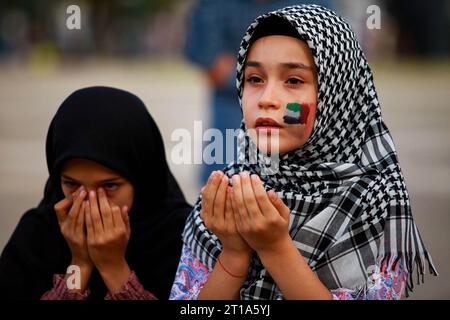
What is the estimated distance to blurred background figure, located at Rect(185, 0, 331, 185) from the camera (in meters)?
4.64

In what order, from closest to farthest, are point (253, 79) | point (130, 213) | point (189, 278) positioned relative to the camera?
point (253, 79)
point (189, 278)
point (130, 213)

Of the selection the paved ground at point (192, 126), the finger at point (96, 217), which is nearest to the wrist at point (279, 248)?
the finger at point (96, 217)

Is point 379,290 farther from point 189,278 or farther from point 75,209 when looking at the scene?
point 75,209

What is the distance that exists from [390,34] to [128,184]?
23949 millimetres

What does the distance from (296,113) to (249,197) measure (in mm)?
310

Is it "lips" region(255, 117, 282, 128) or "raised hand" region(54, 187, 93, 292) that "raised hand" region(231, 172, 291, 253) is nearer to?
"lips" region(255, 117, 282, 128)

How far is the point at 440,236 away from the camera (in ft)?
18.7

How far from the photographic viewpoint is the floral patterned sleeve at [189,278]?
2407 millimetres

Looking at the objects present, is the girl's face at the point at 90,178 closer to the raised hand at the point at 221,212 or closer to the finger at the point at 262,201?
the raised hand at the point at 221,212

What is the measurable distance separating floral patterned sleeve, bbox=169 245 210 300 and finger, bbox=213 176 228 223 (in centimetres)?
33

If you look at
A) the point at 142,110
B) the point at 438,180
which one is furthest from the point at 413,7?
the point at 142,110

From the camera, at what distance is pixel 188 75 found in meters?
26.5

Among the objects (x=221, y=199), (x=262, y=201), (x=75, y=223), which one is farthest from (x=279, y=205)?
(x=75, y=223)
